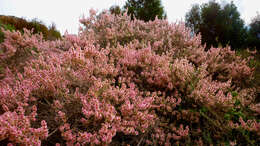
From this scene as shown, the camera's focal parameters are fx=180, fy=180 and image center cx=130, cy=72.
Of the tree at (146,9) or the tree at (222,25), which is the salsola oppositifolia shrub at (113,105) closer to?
the tree at (222,25)

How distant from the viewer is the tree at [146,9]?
1636 cm

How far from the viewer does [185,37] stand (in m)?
4.16

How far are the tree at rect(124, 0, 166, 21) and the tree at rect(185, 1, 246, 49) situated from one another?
4.01m

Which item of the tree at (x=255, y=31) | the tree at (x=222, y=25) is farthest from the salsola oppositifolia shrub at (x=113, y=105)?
the tree at (x=255, y=31)

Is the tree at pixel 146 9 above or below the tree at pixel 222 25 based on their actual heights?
above

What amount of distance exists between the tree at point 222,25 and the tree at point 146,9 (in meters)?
4.01

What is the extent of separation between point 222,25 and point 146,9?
21.6 ft

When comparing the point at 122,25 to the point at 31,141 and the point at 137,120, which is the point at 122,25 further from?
the point at 31,141

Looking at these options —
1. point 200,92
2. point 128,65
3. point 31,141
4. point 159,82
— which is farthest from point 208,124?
point 31,141

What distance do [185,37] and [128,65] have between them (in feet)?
6.57

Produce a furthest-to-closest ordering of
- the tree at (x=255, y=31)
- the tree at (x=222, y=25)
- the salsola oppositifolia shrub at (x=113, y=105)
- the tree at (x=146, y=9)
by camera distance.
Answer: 1. the tree at (x=146, y=9)
2. the tree at (x=255, y=31)
3. the tree at (x=222, y=25)
4. the salsola oppositifolia shrub at (x=113, y=105)

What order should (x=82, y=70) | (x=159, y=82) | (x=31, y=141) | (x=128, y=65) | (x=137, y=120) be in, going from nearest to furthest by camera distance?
1. (x=31, y=141)
2. (x=137, y=120)
3. (x=82, y=70)
4. (x=159, y=82)
5. (x=128, y=65)

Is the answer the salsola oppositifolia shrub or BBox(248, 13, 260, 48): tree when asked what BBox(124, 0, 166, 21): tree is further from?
the salsola oppositifolia shrub

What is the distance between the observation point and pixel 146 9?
1647 cm
